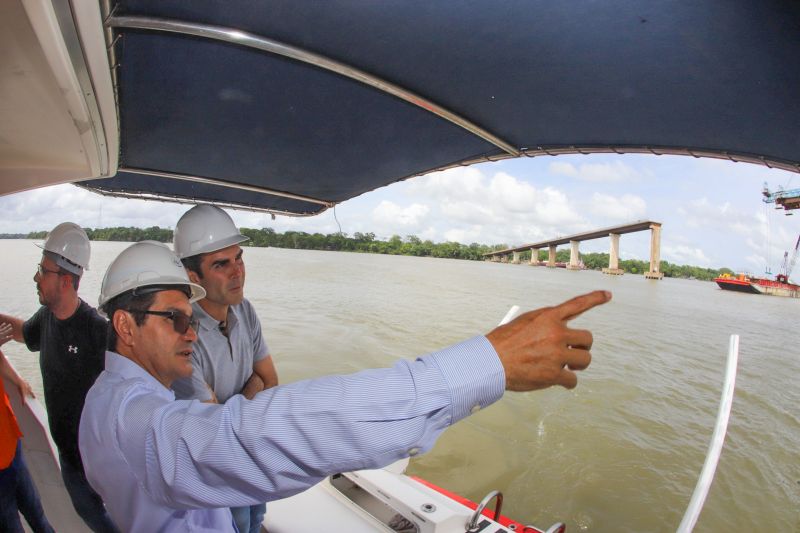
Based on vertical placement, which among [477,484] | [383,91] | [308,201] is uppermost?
[383,91]

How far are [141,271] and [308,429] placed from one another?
0.94 meters

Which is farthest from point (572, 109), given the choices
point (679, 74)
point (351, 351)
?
point (351, 351)

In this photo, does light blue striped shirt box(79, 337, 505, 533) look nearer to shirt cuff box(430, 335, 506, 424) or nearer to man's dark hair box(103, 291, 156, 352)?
shirt cuff box(430, 335, 506, 424)

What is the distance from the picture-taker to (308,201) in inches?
133

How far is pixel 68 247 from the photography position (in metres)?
2.02

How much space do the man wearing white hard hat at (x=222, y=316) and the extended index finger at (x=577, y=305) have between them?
55.0 inches

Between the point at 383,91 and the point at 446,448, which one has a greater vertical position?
the point at 383,91

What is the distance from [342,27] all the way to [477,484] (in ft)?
17.0

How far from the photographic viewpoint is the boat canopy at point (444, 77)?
1.22 metres

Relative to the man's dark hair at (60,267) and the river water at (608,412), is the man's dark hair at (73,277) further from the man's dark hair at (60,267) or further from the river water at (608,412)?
the river water at (608,412)

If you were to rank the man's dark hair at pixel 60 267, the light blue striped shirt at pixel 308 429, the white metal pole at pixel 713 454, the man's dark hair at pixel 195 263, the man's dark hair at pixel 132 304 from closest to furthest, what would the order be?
1. the light blue striped shirt at pixel 308 429
2. the man's dark hair at pixel 132 304
3. the man's dark hair at pixel 195 263
4. the man's dark hair at pixel 60 267
5. the white metal pole at pixel 713 454

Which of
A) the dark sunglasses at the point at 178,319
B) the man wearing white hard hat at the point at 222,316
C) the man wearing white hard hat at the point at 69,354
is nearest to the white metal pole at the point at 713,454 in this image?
the man wearing white hard hat at the point at 222,316

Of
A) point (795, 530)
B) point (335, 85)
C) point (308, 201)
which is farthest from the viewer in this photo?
point (795, 530)

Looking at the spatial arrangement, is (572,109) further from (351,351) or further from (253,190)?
(351,351)
